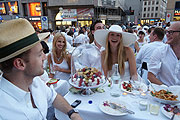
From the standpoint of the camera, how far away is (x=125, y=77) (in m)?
2.79

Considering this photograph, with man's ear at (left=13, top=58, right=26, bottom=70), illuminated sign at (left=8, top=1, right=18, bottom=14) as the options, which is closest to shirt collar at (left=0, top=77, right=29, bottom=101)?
man's ear at (left=13, top=58, right=26, bottom=70)

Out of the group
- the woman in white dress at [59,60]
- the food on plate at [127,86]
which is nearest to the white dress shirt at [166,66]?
the food on plate at [127,86]

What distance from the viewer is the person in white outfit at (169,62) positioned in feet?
7.58

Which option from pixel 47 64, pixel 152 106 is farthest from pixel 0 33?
Result: pixel 47 64

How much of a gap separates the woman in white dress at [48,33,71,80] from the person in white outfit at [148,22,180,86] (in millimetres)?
2063

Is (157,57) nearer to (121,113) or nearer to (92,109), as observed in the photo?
(121,113)

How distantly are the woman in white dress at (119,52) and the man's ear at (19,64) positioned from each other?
1916 millimetres

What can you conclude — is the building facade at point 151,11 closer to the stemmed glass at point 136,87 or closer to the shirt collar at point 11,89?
the stemmed glass at point 136,87

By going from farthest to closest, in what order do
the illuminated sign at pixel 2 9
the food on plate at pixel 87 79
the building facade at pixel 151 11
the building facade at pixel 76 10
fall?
the building facade at pixel 151 11 < the illuminated sign at pixel 2 9 < the building facade at pixel 76 10 < the food on plate at pixel 87 79

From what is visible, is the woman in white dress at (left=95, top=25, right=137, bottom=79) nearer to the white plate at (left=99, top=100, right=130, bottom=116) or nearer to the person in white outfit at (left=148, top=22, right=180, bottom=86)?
the person in white outfit at (left=148, top=22, right=180, bottom=86)

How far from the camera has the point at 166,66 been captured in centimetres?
238

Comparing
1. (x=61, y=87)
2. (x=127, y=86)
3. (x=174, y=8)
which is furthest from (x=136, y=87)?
(x=174, y=8)

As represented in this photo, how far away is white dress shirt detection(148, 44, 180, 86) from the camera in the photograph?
2.34 meters

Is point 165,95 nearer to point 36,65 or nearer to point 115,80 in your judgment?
point 115,80
